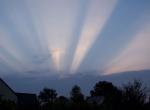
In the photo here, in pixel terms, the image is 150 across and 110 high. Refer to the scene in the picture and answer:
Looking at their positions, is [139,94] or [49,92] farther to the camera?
[49,92]

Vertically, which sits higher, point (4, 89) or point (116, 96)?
point (4, 89)

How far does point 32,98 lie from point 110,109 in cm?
4093

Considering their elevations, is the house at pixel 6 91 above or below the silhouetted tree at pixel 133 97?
above

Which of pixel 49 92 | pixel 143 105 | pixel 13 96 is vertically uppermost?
pixel 49 92

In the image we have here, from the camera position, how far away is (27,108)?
33719 mm

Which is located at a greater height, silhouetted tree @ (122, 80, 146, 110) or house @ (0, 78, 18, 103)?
house @ (0, 78, 18, 103)

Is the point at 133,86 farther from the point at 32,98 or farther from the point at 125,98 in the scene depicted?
the point at 32,98

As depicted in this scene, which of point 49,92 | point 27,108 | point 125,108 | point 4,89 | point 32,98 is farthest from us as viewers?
point 49,92

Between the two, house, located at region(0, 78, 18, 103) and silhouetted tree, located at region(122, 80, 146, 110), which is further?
house, located at region(0, 78, 18, 103)

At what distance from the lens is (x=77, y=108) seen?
34594mm

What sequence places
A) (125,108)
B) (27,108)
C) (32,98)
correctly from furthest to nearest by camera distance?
(32,98), (27,108), (125,108)

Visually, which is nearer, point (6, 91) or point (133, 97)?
point (133, 97)

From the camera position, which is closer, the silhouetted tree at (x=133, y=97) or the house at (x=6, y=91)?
the silhouetted tree at (x=133, y=97)

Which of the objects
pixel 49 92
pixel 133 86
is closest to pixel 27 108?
pixel 133 86
